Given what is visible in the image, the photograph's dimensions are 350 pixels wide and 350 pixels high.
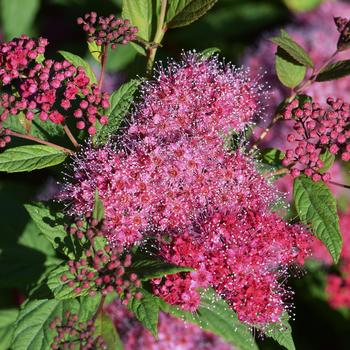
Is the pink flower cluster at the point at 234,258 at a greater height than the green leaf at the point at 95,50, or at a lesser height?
lesser

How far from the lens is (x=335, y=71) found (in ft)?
6.70

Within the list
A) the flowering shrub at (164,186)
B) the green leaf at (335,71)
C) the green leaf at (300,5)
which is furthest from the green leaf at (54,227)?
the green leaf at (300,5)

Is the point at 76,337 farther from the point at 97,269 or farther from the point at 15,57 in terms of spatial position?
the point at 15,57

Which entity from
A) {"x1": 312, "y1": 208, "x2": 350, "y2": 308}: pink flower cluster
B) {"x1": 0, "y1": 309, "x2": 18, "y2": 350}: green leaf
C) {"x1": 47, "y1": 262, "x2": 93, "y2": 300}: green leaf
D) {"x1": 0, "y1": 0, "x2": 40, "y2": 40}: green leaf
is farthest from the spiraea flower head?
{"x1": 0, "y1": 0, "x2": 40, "y2": 40}: green leaf

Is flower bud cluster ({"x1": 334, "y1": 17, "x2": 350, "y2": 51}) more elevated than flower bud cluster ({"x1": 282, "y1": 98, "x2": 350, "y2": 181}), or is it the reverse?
flower bud cluster ({"x1": 334, "y1": 17, "x2": 350, "y2": 51})

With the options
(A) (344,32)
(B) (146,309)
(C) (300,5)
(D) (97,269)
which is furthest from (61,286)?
(C) (300,5)

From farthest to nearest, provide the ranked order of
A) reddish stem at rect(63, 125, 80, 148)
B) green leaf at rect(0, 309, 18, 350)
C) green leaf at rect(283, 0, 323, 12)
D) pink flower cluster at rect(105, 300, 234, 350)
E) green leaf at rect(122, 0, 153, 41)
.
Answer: green leaf at rect(283, 0, 323, 12) → pink flower cluster at rect(105, 300, 234, 350) → green leaf at rect(0, 309, 18, 350) → green leaf at rect(122, 0, 153, 41) → reddish stem at rect(63, 125, 80, 148)

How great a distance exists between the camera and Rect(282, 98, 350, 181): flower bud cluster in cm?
195

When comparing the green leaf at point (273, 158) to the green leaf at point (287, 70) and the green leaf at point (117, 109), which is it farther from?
the green leaf at point (117, 109)

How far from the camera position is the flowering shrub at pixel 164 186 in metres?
1.81

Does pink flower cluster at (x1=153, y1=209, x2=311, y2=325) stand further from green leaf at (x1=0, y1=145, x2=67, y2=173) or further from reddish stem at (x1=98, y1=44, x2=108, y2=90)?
reddish stem at (x1=98, y1=44, x2=108, y2=90)

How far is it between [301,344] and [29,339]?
6.86ft

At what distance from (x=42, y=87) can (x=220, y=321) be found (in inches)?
39.4

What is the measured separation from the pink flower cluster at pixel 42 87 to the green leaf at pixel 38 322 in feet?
2.24
